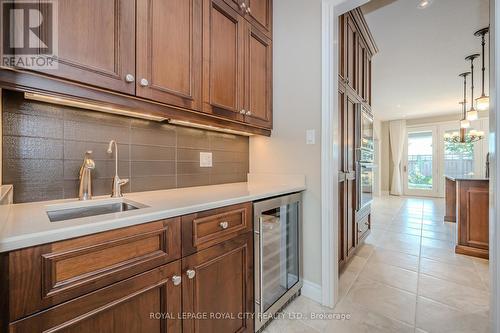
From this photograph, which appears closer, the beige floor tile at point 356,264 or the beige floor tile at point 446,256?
the beige floor tile at point 356,264

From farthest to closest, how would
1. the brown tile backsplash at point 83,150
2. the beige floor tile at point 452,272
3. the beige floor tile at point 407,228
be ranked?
the beige floor tile at point 407,228, the beige floor tile at point 452,272, the brown tile backsplash at point 83,150

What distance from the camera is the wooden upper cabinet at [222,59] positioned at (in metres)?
1.39

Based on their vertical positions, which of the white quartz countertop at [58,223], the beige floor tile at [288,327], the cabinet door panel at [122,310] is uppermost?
the white quartz countertop at [58,223]

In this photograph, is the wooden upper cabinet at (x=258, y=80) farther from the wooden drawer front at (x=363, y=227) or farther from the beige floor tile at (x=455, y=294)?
the beige floor tile at (x=455, y=294)

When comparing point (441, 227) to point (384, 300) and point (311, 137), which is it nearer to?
point (384, 300)

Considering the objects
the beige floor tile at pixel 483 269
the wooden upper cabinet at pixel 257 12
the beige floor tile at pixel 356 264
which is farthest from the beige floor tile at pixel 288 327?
the wooden upper cabinet at pixel 257 12

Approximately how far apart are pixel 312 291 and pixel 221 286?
3.14ft

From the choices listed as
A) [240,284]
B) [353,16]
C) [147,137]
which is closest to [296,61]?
[353,16]

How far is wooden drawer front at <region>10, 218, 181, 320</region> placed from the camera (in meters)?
0.58

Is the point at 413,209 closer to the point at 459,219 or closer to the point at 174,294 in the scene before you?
the point at 459,219

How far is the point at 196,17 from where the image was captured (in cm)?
132

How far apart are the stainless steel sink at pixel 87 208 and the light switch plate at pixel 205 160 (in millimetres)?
692

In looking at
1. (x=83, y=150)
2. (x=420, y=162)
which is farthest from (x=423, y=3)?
(x=420, y=162)

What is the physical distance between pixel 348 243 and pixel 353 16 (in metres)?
2.31
